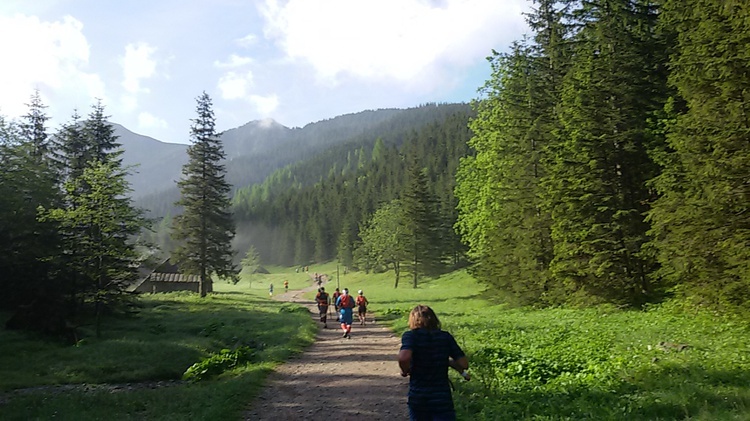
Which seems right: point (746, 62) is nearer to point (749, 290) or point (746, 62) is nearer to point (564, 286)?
point (749, 290)

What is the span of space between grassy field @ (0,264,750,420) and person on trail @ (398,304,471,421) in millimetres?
2816

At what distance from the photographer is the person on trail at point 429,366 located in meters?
4.78

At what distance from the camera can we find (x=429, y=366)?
488 cm

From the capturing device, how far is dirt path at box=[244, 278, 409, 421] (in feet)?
28.3

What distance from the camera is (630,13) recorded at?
1988 centimetres

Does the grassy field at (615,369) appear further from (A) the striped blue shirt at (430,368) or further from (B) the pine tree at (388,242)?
(B) the pine tree at (388,242)

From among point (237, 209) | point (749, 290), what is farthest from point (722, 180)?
point (237, 209)

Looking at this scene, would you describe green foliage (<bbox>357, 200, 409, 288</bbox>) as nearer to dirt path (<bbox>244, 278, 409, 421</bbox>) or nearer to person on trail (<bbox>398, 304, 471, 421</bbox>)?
dirt path (<bbox>244, 278, 409, 421</bbox>)

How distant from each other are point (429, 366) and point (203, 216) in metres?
37.5

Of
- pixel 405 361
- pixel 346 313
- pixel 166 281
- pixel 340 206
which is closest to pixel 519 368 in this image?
pixel 405 361

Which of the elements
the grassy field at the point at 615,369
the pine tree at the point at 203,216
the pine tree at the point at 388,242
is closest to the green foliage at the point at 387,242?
the pine tree at the point at 388,242

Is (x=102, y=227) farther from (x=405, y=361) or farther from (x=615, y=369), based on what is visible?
(x=615, y=369)

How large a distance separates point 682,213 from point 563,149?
684 centimetres

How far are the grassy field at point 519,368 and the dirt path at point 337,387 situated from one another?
0.54 meters
